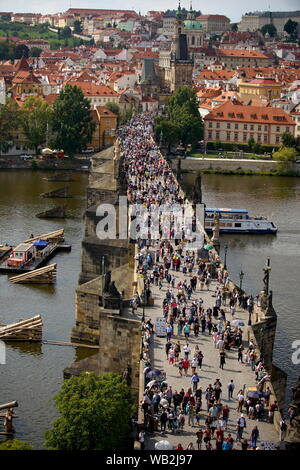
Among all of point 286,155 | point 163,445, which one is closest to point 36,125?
point 286,155

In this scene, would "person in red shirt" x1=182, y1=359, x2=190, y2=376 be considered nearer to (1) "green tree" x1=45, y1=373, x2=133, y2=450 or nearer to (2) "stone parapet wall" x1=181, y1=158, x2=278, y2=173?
(1) "green tree" x1=45, y1=373, x2=133, y2=450

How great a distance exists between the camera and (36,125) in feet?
253

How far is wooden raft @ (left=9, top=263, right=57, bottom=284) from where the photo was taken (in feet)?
127

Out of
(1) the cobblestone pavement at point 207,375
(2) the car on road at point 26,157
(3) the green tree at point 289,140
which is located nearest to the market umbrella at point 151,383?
(1) the cobblestone pavement at point 207,375

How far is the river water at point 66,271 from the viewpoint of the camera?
26.9 meters

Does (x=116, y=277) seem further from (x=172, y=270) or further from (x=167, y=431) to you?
(x=167, y=431)

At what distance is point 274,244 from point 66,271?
13.7 metres

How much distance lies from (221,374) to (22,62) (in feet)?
373

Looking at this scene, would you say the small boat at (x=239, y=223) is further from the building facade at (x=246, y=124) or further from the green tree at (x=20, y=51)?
the green tree at (x=20, y=51)

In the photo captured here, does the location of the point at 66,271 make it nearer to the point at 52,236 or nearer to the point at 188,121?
the point at 52,236

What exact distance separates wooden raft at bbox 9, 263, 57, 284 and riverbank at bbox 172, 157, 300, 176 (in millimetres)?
37107
